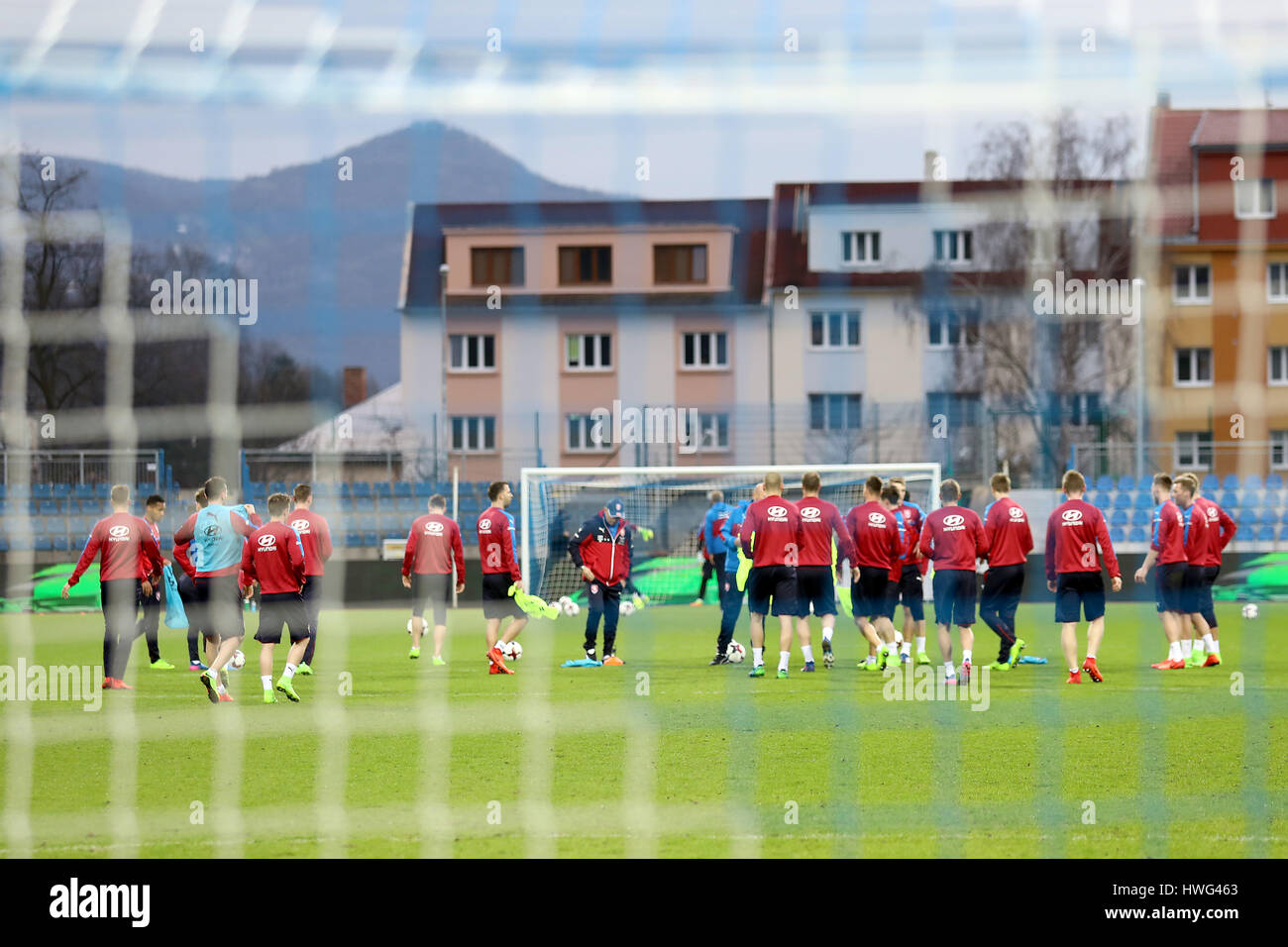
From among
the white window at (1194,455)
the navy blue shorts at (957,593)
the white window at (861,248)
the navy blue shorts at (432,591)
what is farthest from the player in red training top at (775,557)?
the white window at (861,248)

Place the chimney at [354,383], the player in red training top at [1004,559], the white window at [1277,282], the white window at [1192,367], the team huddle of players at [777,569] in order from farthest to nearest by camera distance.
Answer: the white window at [1277,282] < the white window at [1192,367] < the chimney at [354,383] < the player in red training top at [1004,559] < the team huddle of players at [777,569]

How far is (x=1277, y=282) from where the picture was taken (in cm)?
3509

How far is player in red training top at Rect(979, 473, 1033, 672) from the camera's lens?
13930mm

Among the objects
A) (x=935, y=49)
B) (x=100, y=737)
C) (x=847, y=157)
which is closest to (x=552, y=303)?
(x=847, y=157)

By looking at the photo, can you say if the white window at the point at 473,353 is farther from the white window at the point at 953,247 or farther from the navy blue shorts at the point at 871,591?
the navy blue shorts at the point at 871,591

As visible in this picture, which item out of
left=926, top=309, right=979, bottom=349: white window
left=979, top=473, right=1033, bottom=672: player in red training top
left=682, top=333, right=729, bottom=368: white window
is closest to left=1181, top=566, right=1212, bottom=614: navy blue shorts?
left=979, top=473, right=1033, bottom=672: player in red training top

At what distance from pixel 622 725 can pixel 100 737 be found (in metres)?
3.81

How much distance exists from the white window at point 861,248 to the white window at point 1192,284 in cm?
877

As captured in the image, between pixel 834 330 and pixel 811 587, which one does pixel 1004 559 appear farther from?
pixel 834 330

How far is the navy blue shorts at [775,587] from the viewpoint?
13587 mm

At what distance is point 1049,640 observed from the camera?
1875cm

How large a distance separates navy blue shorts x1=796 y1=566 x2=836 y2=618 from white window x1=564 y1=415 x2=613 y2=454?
53.6 ft

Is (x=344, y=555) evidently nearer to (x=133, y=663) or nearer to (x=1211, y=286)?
(x=133, y=663)

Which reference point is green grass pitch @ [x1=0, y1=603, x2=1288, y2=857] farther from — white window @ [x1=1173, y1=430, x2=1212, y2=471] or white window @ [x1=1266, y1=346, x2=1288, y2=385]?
white window @ [x1=1266, y1=346, x2=1288, y2=385]
